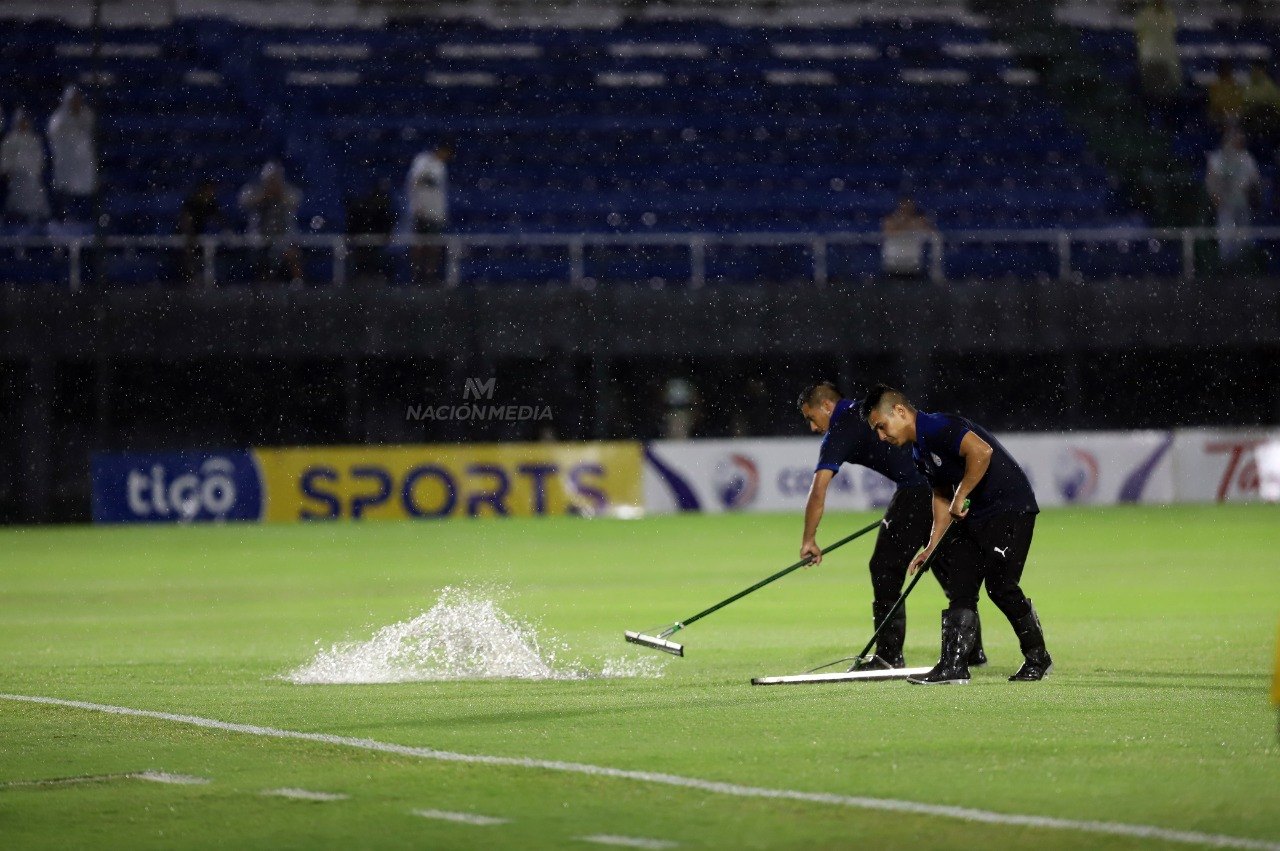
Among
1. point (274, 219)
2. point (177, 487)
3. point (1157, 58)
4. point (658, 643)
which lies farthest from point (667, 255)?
point (658, 643)

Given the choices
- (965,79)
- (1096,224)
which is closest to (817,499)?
(1096,224)

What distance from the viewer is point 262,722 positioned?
33.4 feet

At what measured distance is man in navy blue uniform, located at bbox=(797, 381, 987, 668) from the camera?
1195 centimetres

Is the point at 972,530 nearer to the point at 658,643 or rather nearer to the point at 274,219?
the point at 658,643

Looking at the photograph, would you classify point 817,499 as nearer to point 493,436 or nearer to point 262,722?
point 262,722

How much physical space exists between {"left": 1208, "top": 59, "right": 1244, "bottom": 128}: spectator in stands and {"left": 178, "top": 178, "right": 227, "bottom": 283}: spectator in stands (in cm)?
1681

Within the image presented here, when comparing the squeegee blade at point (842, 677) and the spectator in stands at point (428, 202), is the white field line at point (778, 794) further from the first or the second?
the spectator in stands at point (428, 202)

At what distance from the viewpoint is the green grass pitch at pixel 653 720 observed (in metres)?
7.37

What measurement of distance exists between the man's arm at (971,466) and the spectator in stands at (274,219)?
64.0 feet

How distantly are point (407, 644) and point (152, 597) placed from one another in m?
5.93

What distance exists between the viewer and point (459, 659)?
12.8m

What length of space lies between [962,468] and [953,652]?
100 cm
